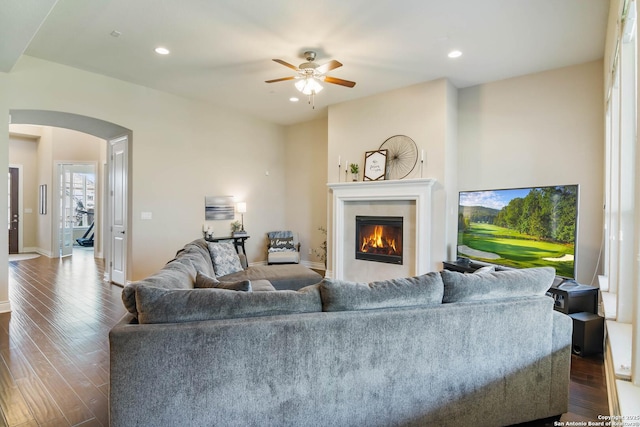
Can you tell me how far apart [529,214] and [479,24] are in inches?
83.7

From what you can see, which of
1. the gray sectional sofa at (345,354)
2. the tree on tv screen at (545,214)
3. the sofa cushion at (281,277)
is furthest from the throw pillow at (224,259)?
the tree on tv screen at (545,214)

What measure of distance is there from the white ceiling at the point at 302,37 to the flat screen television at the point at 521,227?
1.69m

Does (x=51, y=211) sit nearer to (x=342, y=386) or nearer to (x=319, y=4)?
(x=319, y=4)

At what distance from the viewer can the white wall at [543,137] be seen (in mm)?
4148

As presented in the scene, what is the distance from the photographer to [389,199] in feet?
17.3

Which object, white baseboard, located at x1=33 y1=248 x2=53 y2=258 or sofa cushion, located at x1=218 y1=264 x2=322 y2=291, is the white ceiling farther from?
white baseboard, located at x1=33 y1=248 x2=53 y2=258

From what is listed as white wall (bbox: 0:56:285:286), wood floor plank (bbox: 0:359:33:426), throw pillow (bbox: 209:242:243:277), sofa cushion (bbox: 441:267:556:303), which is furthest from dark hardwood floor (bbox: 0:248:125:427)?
sofa cushion (bbox: 441:267:556:303)

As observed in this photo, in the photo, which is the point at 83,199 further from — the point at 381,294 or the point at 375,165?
the point at 381,294

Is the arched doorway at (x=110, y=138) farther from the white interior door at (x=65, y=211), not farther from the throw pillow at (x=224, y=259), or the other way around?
the white interior door at (x=65, y=211)

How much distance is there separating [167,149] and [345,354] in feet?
16.3

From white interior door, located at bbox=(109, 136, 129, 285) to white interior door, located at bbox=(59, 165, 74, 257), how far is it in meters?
3.59

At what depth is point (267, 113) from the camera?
6605 mm

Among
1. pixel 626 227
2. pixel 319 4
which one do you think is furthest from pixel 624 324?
pixel 319 4

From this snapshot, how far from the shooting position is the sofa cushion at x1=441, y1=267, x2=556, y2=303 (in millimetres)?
1931
